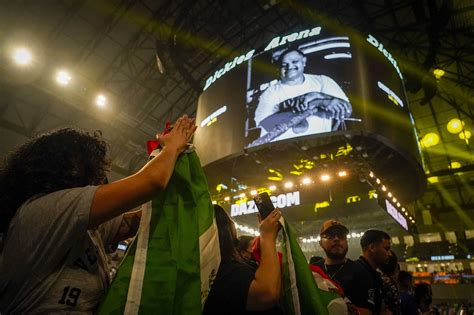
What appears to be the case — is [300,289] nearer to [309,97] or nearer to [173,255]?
[173,255]

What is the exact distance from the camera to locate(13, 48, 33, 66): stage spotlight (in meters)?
8.67

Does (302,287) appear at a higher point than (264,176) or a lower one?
lower

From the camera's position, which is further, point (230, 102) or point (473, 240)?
point (473, 240)

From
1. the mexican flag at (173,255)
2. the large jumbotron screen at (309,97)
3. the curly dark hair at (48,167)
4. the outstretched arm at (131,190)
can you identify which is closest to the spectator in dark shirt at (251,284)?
the mexican flag at (173,255)

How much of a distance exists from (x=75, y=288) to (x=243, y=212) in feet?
24.7

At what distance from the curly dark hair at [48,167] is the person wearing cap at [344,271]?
2.25 meters

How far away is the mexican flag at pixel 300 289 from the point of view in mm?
1463

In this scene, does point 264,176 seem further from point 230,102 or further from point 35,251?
point 35,251

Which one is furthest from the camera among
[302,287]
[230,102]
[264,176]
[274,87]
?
[264,176]

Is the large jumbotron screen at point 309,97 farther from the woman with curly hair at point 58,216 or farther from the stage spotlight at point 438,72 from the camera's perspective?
the woman with curly hair at point 58,216

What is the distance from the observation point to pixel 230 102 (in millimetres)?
8297

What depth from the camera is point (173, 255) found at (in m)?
1.24

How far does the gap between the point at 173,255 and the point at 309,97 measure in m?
5.91

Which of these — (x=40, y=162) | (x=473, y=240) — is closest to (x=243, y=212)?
(x=40, y=162)
